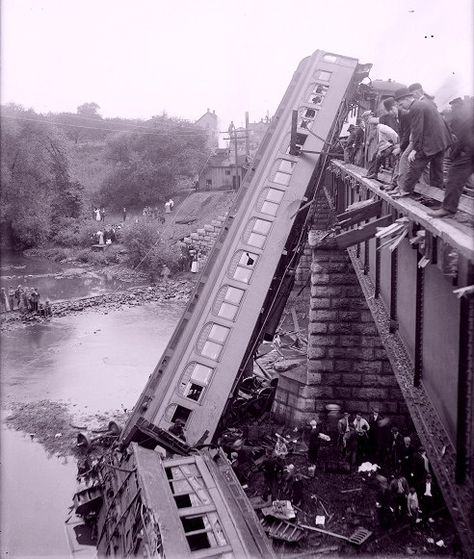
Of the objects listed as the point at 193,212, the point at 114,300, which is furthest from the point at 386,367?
the point at 193,212

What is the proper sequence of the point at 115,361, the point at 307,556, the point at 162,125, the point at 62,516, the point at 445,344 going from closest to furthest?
the point at 445,344 < the point at 307,556 < the point at 62,516 < the point at 115,361 < the point at 162,125

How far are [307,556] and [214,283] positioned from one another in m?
7.19

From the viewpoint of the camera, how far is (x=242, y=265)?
14656 millimetres

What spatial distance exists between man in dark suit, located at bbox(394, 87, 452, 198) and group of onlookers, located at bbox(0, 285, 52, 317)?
25.3 m

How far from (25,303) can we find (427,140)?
87.8ft

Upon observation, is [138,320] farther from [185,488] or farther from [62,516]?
[185,488]

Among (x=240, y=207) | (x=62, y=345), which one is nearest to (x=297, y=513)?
(x=240, y=207)

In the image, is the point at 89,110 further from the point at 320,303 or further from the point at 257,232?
the point at 320,303

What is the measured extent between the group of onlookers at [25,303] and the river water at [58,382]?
3.13 feet

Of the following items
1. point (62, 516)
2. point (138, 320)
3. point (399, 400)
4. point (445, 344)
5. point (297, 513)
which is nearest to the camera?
point (445, 344)

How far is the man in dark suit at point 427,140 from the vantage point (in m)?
5.71

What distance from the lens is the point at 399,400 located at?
13789 millimetres

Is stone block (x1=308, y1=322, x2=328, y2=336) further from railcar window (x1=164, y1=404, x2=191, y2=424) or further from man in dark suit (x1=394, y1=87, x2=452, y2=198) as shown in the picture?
man in dark suit (x1=394, y1=87, x2=452, y2=198)

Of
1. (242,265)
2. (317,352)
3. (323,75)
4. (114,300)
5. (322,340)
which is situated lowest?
(114,300)
